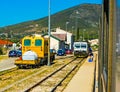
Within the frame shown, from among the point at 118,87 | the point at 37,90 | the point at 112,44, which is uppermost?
the point at 112,44

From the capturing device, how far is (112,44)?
2.72 metres

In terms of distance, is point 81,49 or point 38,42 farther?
point 81,49

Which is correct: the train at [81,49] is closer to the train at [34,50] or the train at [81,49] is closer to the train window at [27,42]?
the train at [34,50]

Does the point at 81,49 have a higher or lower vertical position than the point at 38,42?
lower

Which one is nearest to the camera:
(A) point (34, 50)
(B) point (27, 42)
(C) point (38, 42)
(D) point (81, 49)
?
(C) point (38, 42)

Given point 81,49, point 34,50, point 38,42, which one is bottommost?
point 34,50

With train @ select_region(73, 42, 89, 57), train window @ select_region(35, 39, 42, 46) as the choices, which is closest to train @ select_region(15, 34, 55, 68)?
train window @ select_region(35, 39, 42, 46)

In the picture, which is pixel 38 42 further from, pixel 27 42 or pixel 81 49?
pixel 81 49

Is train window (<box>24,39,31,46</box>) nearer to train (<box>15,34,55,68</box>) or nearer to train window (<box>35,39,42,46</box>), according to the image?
train (<box>15,34,55,68</box>)

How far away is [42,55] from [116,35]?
1501 inches

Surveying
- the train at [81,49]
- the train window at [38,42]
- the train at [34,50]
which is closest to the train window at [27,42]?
the train at [34,50]

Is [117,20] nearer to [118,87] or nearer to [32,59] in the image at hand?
[118,87]

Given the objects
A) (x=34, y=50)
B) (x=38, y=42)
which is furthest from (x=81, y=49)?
(x=38, y=42)

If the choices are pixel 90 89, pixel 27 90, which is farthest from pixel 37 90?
pixel 90 89
